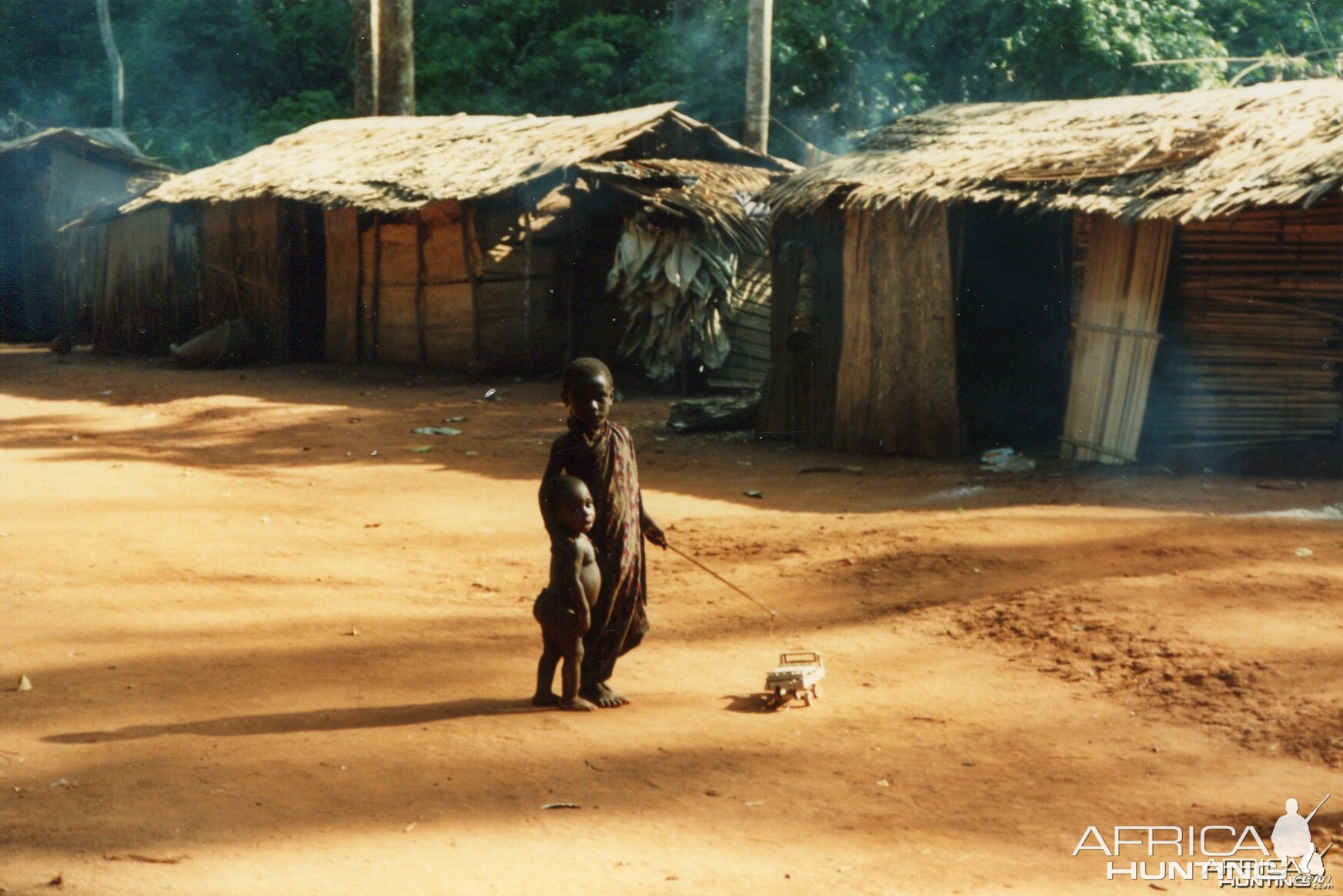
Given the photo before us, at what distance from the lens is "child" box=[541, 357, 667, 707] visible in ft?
16.4

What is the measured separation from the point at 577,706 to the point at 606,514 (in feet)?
2.36

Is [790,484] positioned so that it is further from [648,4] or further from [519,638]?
[648,4]

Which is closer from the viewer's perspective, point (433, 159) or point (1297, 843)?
point (1297, 843)

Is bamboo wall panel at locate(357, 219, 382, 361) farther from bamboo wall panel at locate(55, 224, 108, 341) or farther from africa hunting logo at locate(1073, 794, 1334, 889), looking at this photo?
africa hunting logo at locate(1073, 794, 1334, 889)

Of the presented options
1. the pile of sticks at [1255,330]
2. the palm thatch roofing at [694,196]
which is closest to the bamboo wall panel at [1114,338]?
the pile of sticks at [1255,330]

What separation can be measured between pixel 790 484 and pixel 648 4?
2039 centimetres

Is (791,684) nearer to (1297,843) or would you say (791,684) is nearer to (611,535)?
(611,535)

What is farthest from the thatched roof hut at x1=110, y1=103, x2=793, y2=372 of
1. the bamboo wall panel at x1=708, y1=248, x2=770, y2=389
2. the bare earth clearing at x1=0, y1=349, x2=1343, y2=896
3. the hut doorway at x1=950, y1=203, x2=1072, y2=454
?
the bare earth clearing at x1=0, y1=349, x2=1343, y2=896

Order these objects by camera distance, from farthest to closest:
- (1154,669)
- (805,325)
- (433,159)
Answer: (433,159)
(805,325)
(1154,669)

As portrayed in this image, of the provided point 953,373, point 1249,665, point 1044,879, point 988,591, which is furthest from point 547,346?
point 1044,879

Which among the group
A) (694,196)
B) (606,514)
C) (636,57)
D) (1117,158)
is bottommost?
(606,514)

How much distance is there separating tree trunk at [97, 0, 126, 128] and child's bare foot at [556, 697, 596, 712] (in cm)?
3014

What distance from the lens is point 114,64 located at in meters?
31.4

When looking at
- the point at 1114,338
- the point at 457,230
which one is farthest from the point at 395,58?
the point at 1114,338
